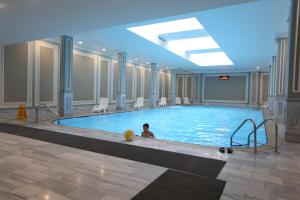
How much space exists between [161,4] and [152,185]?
4.38m

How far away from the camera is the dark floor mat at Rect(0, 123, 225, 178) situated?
329cm

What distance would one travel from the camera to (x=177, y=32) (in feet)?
32.8

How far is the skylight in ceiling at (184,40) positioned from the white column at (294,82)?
12.5ft

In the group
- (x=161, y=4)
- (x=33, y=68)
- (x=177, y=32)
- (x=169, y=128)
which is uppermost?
(x=177, y=32)

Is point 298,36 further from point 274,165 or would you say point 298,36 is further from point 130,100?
point 130,100

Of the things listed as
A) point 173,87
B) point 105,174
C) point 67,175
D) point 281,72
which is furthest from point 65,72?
point 173,87

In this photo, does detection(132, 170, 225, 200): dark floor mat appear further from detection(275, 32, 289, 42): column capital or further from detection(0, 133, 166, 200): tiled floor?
detection(275, 32, 289, 42): column capital

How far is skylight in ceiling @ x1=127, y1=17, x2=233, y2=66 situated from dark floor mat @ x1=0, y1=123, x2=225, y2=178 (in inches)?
213

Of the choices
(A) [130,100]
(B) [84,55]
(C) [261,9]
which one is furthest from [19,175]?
(A) [130,100]

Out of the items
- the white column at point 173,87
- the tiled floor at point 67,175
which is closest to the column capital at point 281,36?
the tiled floor at point 67,175

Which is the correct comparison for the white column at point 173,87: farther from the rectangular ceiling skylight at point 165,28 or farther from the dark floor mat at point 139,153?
the dark floor mat at point 139,153

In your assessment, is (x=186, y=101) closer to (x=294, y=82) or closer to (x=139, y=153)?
(x=294, y=82)

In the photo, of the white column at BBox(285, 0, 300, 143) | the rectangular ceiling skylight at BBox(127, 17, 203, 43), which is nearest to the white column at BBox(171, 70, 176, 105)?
the rectangular ceiling skylight at BBox(127, 17, 203, 43)

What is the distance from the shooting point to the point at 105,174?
2.93 m
